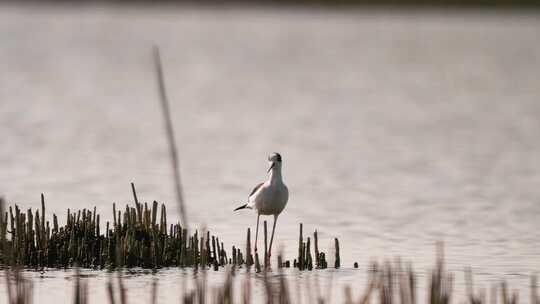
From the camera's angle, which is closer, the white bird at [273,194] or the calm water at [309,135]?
the white bird at [273,194]

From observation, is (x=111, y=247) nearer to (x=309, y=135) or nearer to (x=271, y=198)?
(x=271, y=198)

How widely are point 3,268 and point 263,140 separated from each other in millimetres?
16991

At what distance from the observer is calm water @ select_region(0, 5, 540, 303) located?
17.8m

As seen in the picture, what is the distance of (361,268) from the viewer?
1470 centimetres

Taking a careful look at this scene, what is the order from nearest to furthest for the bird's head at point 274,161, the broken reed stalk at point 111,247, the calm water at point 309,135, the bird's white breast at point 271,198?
the broken reed stalk at point 111,247, the bird's white breast at point 271,198, the bird's head at point 274,161, the calm water at point 309,135

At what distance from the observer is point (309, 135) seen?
104 feet

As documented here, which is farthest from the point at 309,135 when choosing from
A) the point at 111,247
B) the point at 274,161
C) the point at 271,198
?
the point at 111,247

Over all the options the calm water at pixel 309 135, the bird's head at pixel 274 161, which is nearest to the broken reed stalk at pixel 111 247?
the calm water at pixel 309 135

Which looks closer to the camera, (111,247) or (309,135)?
(111,247)

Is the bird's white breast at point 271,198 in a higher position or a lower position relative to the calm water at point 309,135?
lower

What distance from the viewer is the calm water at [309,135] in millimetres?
17844

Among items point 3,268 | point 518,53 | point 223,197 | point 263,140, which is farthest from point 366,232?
point 518,53

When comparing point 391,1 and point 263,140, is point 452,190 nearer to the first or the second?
point 263,140

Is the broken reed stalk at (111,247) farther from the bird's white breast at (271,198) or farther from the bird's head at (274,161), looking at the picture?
the bird's head at (274,161)
